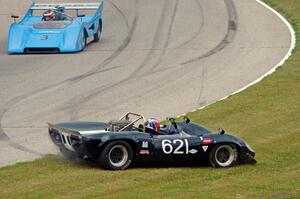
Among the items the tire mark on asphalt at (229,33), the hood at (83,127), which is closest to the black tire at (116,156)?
the hood at (83,127)

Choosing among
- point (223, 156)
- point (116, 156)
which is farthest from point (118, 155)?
point (223, 156)

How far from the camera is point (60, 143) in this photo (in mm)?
13273

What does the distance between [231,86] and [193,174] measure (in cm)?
822

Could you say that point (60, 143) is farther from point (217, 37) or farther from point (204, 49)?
point (217, 37)

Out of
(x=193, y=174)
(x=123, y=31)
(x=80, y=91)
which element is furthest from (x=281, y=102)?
(x=123, y=31)

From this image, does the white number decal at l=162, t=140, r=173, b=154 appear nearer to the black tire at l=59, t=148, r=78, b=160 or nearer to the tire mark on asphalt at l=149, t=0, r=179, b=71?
the black tire at l=59, t=148, r=78, b=160

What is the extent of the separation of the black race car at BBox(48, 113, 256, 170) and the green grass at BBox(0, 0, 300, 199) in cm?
19

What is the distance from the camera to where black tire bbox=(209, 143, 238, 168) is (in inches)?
517

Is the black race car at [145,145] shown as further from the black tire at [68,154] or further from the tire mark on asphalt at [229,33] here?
the tire mark on asphalt at [229,33]

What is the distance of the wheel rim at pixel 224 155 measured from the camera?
1316 centimetres

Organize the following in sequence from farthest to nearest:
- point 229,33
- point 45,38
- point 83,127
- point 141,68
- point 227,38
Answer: point 229,33 → point 227,38 → point 45,38 → point 141,68 → point 83,127

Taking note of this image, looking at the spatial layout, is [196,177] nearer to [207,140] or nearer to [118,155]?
[207,140]

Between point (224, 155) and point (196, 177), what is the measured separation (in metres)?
1.05

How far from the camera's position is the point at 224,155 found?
43.4 feet
